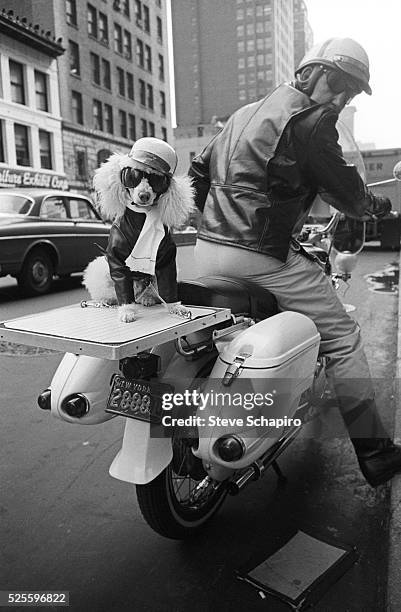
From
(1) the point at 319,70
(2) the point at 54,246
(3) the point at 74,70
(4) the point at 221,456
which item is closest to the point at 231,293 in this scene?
(4) the point at 221,456

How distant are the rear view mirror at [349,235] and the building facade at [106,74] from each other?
96.9ft

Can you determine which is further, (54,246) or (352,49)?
(54,246)

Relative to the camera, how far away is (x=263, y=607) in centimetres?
218

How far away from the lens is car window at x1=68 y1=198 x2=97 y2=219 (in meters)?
11.3

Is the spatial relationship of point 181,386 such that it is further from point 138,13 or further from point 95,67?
point 138,13

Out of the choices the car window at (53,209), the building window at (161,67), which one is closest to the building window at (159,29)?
the building window at (161,67)

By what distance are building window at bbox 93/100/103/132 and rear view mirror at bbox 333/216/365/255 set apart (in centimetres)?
3736

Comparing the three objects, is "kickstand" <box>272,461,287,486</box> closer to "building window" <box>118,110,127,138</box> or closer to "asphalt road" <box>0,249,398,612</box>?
"asphalt road" <box>0,249,398,612</box>

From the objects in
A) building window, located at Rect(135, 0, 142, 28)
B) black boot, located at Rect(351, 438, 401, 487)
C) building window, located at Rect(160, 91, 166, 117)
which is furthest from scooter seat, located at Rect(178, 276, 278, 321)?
building window, located at Rect(160, 91, 166, 117)

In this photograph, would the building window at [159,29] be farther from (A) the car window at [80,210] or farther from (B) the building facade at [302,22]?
(A) the car window at [80,210]

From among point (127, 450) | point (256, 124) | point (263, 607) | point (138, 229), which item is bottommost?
point (263, 607)

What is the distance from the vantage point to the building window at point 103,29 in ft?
132

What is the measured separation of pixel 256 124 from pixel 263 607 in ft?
6.94

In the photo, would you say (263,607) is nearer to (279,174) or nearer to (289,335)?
(289,335)
